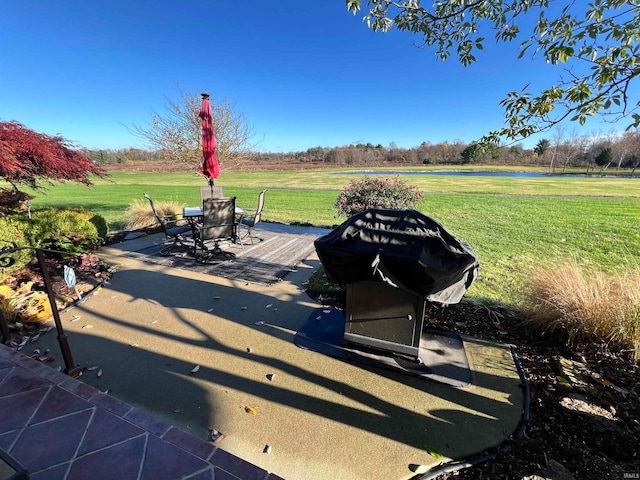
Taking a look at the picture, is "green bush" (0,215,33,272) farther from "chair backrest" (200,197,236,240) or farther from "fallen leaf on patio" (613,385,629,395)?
"fallen leaf on patio" (613,385,629,395)

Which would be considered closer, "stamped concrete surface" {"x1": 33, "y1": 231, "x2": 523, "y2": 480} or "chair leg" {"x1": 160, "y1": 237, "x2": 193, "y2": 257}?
"stamped concrete surface" {"x1": 33, "y1": 231, "x2": 523, "y2": 480}

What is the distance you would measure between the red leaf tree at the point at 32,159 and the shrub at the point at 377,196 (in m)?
5.28

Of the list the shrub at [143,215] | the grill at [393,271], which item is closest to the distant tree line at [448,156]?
the shrub at [143,215]

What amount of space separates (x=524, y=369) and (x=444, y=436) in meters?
1.24

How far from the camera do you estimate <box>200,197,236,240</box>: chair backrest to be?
493 centimetres

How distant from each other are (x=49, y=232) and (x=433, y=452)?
20.7 ft

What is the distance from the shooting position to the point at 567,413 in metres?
2.15

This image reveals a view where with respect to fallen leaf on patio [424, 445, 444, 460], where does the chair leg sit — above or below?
above

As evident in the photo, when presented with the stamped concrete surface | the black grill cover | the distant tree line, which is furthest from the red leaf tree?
the distant tree line

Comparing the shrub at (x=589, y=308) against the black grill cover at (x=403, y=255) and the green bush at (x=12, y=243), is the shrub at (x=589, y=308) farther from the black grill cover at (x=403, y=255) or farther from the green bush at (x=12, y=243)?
the green bush at (x=12, y=243)

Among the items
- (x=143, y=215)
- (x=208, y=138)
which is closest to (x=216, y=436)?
(x=208, y=138)

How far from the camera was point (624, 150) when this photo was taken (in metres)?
46.6

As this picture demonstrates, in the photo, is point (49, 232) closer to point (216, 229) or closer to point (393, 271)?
point (216, 229)

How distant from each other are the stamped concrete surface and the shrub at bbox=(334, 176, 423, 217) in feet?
11.5
